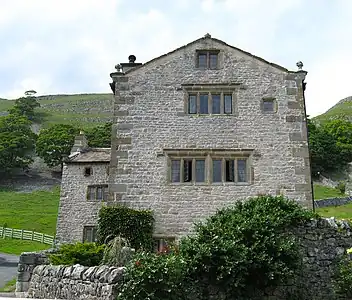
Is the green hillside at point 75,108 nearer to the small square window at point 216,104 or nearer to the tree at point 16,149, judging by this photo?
the tree at point 16,149

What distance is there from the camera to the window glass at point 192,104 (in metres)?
20.2

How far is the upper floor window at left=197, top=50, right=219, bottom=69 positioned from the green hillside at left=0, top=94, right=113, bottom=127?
98062mm

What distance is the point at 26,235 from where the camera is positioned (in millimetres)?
38812

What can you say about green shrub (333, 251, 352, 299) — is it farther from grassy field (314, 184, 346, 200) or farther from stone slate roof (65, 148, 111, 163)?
grassy field (314, 184, 346, 200)

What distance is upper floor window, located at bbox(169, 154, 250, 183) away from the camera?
63.1 feet

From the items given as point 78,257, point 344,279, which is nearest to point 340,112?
point 344,279

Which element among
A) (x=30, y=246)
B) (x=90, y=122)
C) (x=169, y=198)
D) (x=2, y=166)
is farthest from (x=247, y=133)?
(x=90, y=122)

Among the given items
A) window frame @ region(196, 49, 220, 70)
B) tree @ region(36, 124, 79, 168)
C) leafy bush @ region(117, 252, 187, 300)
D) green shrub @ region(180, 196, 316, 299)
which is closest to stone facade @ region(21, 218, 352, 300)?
green shrub @ region(180, 196, 316, 299)

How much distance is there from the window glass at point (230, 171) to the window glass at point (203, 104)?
8.38 ft

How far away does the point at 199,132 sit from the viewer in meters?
19.7

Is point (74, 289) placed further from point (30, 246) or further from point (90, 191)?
point (30, 246)

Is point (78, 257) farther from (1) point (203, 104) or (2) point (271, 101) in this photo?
(2) point (271, 101)

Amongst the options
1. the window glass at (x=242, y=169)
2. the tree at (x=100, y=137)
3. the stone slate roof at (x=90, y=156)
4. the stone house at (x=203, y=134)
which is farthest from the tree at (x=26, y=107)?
the window glass at (x=242, y=169)

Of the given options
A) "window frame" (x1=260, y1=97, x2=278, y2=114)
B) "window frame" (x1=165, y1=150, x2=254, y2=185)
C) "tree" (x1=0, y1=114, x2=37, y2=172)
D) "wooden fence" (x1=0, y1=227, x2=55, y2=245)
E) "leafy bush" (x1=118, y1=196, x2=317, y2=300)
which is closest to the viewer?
"leafy bush" (x1=118, y1=196, x2=317, y2=300)
